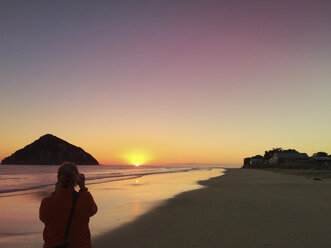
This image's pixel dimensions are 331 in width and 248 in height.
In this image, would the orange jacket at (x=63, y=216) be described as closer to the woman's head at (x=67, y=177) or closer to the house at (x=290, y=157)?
the woman's head at (x=67, y=177)

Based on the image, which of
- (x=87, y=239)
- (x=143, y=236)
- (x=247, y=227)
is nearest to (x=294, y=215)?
(x=247, y=227)

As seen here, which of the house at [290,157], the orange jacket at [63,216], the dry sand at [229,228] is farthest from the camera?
the house at [290,157]

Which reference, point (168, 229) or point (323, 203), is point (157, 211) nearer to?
point (168, 229)

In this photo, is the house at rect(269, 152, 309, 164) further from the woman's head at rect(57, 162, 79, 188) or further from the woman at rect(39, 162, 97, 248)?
the woman's head at rect(57, 162, 79, 188)

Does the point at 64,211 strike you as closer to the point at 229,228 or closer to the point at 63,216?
the point at 63,216

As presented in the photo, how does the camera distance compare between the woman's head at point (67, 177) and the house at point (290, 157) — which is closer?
the woman's head at point (67, 177)

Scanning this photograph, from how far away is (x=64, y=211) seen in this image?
324 cm

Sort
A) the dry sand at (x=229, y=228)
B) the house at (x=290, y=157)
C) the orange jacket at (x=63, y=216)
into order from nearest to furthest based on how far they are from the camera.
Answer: the orange jacket at (x=63, y=216), the dry sand at (x=229, y=228), the house at (x=290, y=157)

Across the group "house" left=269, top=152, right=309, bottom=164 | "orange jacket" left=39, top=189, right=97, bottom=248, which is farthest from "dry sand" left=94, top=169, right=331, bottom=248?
"house" left=269, top=152, right=309, bottom=164

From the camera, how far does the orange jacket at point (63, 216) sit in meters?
3.24

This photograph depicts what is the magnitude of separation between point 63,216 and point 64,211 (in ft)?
0.19

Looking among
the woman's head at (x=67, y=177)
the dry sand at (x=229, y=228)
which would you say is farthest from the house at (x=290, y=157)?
the woman's head at (x=67, y=177)

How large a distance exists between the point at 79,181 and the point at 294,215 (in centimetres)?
942

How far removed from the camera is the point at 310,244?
23.7 feet
